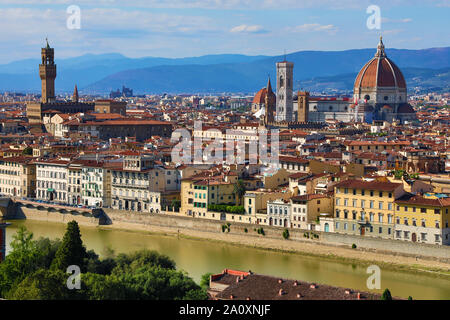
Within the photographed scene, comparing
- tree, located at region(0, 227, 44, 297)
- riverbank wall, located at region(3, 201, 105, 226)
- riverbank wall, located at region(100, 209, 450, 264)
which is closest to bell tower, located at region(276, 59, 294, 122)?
riverbank wall, located at region(3, 201, 105, 226)

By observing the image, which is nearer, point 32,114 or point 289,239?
point 289,239

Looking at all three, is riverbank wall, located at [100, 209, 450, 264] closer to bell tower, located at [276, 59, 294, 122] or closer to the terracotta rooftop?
the terracotta rooftop

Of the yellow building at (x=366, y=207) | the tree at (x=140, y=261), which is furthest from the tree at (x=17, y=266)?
the yellow building at (x=366, y=207)

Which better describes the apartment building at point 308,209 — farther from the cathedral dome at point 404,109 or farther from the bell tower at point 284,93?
the cathedral dome at point 404,109
